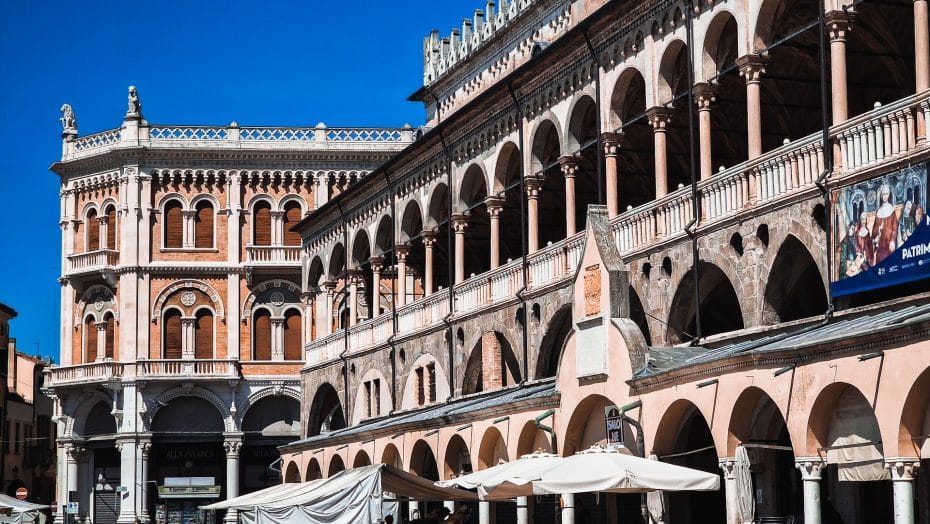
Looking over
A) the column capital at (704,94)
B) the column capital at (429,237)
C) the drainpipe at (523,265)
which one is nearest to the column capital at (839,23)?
the column capital at (704,94)

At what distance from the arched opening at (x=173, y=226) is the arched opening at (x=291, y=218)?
15.7 feet

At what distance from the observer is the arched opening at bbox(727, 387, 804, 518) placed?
23.2 meters

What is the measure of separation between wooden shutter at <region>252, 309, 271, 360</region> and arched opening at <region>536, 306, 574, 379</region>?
1495 inches

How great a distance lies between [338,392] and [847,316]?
31066 mm

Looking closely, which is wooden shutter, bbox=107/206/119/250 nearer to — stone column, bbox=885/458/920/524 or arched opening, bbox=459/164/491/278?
arched opening, bbox=459/164/491/278

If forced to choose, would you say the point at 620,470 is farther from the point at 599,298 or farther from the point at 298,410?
the point at 298,410

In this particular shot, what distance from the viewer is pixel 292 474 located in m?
51.7

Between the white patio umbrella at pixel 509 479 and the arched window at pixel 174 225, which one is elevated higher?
the arched window at pixel 174 225

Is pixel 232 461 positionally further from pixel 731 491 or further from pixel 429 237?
pixel 731 491

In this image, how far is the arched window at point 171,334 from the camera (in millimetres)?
73062

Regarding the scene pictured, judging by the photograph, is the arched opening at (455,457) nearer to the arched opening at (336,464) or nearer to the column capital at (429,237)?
the arched opening at (336,464)

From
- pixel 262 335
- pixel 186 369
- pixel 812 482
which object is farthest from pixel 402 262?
pixel 812 482

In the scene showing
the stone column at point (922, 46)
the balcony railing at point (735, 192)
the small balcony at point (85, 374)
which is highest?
the small balcony at point (85, 374)

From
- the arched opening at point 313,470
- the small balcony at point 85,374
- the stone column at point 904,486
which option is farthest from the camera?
the small balcony at point 85,374
